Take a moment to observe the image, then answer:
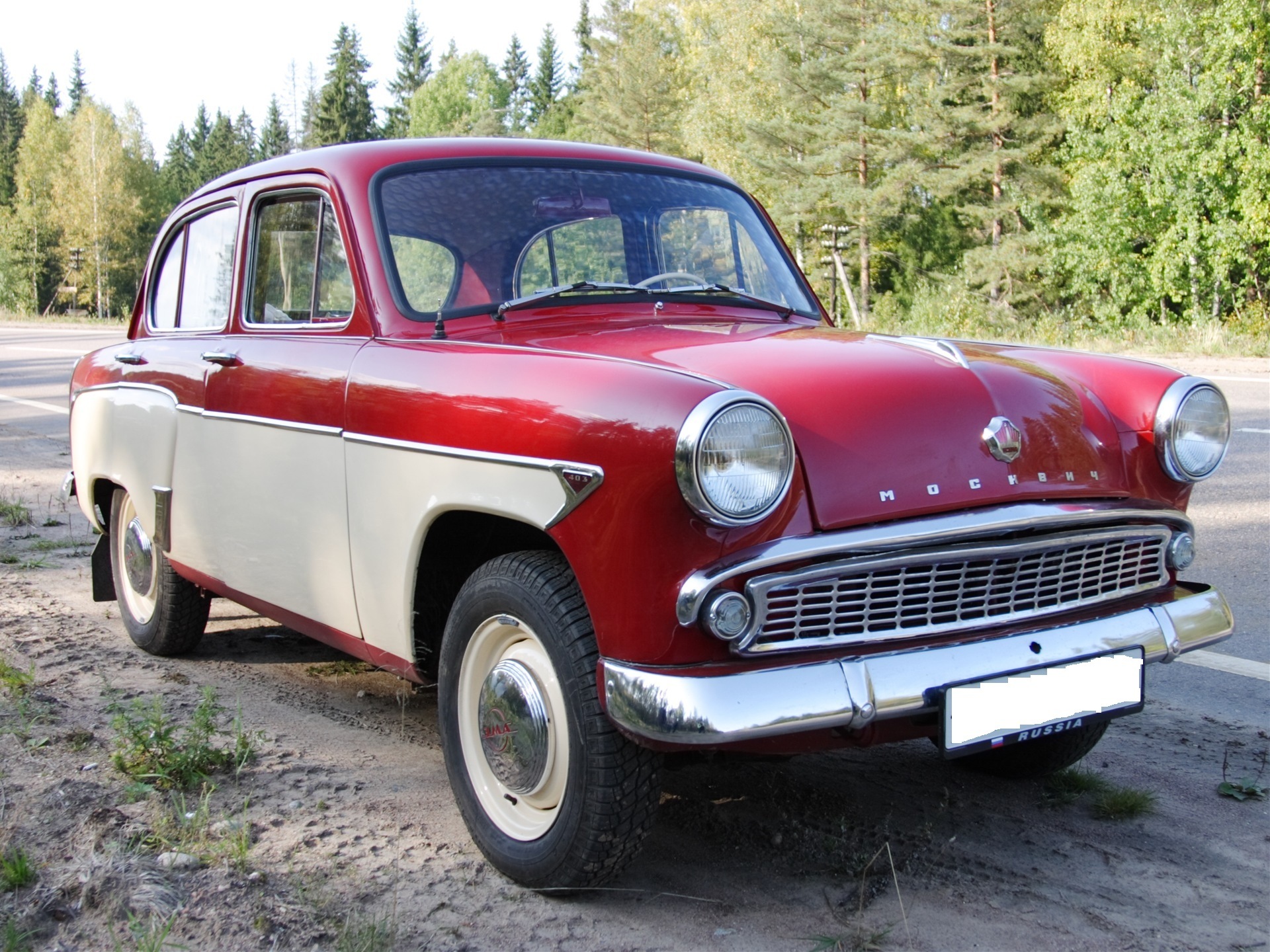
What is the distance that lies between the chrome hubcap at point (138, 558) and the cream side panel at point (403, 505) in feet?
5.64

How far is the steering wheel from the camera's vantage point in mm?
3546

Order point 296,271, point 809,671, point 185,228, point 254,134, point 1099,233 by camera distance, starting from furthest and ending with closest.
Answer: point 254,134
point 1099,233
point 185,228
point 296,271
point 809,671

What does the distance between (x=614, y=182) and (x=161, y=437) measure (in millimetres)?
1763

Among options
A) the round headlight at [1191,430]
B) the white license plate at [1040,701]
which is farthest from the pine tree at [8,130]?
the white license plate at [1040,701]

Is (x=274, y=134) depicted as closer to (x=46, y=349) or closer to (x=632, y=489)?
(x=46, y=349)

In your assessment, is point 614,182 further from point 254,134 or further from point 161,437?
point 254,134

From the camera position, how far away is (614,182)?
371 centimetres

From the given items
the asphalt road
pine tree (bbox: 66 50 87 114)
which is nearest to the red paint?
the asphalt road

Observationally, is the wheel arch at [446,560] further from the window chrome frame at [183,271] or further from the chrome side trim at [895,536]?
the window chrome frame at [183,271]

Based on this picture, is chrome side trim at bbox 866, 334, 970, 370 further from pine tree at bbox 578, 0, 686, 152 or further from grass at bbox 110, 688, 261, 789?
pine tree at bbox 578, 0, 686, 152

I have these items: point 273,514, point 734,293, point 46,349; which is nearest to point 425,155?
point 734,293

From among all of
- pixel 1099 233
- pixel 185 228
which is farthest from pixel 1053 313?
pixel 185 228

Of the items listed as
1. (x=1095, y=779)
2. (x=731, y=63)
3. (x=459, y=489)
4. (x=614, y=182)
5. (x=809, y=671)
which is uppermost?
(x=731, y=63)

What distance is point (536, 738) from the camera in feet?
8.55
